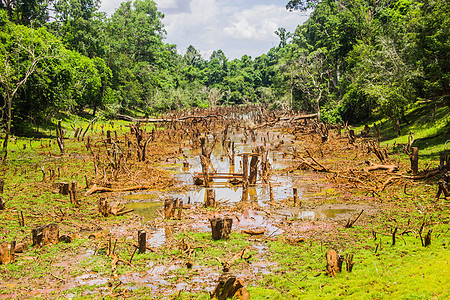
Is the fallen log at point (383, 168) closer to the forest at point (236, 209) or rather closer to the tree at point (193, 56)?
the forest at point (236, 209)

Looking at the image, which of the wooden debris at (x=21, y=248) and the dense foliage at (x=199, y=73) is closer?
the wooden debris at (x=21, y=248)

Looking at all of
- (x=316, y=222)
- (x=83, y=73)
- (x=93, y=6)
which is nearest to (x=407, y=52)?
(x=316, y=222)

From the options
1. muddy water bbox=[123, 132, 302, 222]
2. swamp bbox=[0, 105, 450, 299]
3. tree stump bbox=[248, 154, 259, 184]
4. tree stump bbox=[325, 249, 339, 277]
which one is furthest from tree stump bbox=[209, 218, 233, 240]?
tree stump bbox=[248, 154, 259, 184]

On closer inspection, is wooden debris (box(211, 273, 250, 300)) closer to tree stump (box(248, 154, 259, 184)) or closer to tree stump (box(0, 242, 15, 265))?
tree stump (box(0, 242, 15, 265))

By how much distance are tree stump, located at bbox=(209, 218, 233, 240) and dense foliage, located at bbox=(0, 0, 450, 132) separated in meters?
15.9

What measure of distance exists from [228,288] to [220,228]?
9.96 ft

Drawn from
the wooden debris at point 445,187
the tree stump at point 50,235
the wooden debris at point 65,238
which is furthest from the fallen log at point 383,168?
the tree stump at point 50,235

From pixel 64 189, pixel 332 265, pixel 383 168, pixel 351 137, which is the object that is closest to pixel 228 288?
pixel 332 265

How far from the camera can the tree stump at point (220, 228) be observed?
9.37 m

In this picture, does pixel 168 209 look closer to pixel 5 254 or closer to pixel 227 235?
pixel 227 235

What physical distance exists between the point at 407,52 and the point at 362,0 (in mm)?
20922

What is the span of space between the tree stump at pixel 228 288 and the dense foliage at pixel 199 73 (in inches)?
699

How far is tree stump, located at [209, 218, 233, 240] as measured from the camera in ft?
30.7

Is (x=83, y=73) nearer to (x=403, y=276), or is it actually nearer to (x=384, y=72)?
(x=384, y=72)
